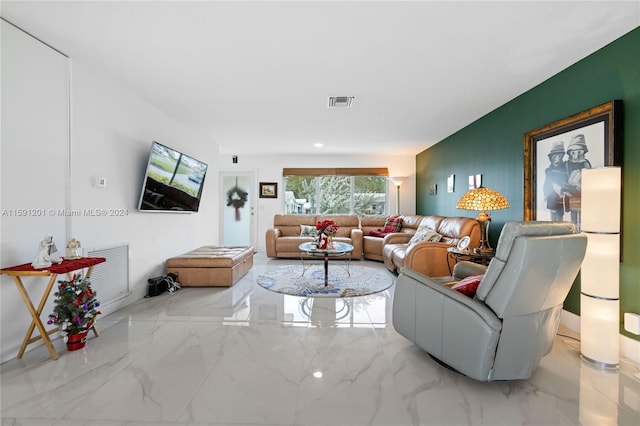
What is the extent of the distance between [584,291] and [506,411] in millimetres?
1163

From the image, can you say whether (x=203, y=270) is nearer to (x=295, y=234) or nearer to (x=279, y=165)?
(x=295, y=234)

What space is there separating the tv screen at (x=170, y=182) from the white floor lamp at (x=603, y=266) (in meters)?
4.04

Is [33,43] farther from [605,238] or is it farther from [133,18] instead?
[605,238]

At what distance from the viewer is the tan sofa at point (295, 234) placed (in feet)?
18.8

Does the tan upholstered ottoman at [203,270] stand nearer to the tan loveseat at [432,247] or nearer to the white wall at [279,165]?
the tan loveseat at [432,247]

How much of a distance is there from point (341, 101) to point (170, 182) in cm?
238

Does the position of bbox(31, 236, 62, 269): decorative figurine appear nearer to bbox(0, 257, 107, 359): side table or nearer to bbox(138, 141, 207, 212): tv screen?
bbox(0, 257, 107, 359): side table

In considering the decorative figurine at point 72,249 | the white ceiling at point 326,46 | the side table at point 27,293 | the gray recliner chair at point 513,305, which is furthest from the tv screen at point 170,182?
the gray recliner chair at point 513,305

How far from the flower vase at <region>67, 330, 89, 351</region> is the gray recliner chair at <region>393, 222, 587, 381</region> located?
262 centimetres

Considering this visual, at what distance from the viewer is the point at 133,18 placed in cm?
189

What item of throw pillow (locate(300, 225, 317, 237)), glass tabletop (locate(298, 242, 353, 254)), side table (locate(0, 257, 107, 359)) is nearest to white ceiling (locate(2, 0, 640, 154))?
side table (locate(0, 257, 107, 359))

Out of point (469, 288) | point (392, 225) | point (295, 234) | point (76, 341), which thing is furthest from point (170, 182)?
point (392, 225)

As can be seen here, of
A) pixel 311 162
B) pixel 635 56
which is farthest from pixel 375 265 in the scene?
A: pixel 635 56

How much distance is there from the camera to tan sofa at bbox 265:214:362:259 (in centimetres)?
574
